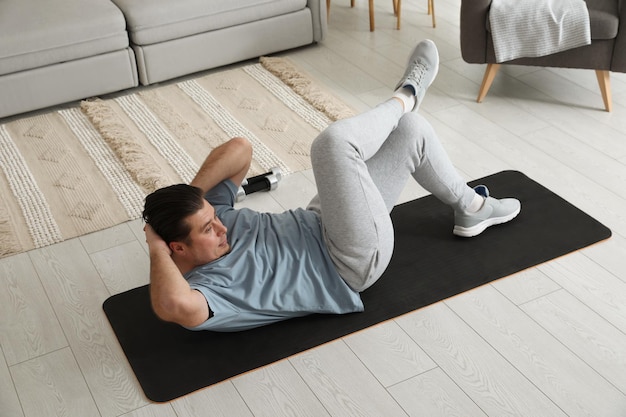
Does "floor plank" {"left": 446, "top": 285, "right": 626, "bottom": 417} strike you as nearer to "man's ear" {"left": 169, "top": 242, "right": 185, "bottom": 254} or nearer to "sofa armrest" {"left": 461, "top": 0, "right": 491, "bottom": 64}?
"man's ear" {"left": 169, "top": 242, "right": 185, "bottom": 254}

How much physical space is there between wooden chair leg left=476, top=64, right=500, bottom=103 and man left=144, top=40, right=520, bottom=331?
1.28m

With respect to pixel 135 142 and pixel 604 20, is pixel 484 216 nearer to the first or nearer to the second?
pixel 604 20

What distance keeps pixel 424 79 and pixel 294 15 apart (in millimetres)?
1723

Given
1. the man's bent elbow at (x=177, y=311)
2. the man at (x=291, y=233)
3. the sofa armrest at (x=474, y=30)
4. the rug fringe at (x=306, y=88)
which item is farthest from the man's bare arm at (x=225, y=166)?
the sofa armrest at (x=474, y=30)

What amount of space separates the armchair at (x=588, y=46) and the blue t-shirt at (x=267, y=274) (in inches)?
60.0

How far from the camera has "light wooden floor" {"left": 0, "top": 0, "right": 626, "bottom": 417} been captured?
2.16 metres

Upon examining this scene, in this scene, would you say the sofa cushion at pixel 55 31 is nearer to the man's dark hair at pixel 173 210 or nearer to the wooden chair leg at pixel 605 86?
the man's dark hair at pixel 173 210

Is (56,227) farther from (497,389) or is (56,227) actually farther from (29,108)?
(497,389)

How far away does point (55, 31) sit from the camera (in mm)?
3605

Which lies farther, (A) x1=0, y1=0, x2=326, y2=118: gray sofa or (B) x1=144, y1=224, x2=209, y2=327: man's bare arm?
(A) x1=0, y1=0, x2=326, y2=118: gray sofa

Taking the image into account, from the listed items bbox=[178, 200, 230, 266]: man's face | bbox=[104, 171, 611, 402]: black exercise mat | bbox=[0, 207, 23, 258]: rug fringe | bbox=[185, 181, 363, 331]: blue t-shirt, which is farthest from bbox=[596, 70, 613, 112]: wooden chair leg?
bbox=[0, 207, 23, 258]: rug fringe

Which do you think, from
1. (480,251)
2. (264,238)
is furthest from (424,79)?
(264,238)

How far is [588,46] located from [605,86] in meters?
0.21

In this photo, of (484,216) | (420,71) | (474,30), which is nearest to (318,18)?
(474,30)
